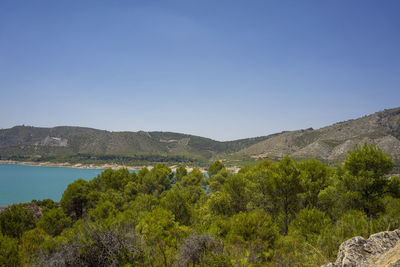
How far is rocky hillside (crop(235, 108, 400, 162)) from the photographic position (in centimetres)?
9812

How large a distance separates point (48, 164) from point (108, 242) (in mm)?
191053

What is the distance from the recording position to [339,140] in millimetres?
117438

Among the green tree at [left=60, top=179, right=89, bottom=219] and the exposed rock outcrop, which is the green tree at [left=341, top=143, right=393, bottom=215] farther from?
the green tree at [left=60, top=179, right=89, bottom=219]

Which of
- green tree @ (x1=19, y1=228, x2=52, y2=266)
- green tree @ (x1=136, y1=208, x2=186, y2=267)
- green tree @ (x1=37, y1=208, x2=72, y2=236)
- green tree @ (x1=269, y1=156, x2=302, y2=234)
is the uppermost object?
green tree @ (x1=269, y1=156, x2=302, y2=234)

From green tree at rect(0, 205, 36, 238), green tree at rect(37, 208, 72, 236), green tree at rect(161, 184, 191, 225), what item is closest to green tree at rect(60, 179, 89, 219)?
green tree at rect(0, 205, 36, 238)

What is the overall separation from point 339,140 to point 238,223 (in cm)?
12646

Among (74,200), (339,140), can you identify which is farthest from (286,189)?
(339,140)

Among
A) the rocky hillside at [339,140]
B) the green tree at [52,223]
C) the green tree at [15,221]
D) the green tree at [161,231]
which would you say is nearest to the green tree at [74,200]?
the green tree at [15,221]

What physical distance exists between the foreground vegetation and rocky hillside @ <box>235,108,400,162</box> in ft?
291

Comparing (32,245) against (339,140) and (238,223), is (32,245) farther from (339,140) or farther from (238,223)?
(339,140)

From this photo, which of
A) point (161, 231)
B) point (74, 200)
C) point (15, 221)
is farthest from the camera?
point (74, 200)

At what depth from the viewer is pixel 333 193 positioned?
17312 millimetres

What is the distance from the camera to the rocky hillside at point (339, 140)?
98.1 m

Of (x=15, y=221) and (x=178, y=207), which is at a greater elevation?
(x=178, y=207)
